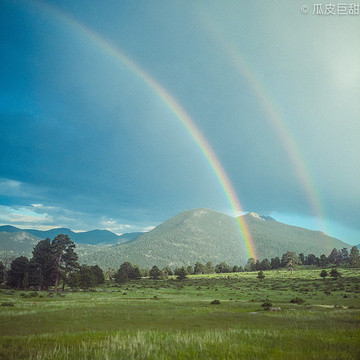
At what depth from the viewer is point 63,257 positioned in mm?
73625

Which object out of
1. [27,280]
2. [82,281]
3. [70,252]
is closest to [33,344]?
[70,252]

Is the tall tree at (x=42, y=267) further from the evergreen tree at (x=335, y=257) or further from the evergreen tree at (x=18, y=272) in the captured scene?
the evergreen tree at (x=335, y=257)

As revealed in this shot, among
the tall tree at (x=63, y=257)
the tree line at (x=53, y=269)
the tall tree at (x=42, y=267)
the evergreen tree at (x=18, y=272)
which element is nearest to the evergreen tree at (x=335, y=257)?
the tree line at (x=53, y=269)

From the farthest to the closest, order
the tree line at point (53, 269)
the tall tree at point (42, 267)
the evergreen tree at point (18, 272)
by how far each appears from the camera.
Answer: the evergreen tree at point (18, 272) < the tall tree at point (42, 267) < the tree line at point (53, 269)

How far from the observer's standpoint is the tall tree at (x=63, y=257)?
235ft

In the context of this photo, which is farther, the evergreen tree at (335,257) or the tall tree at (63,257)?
the evergreen tree at (335,257)

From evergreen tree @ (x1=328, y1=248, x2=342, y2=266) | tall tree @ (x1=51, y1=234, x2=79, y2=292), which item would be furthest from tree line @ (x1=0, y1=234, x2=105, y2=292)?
evergreen tree @ (x1=328, y1=248, x2=342, y2=266)

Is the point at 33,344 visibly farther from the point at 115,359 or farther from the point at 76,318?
the point at 76,318

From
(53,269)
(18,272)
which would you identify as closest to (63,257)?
(53,269)

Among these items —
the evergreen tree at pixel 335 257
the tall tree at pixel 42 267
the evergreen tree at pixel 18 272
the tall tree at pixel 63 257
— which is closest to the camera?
the tall tree at pixel 63 257

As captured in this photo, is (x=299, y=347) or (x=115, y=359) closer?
(x=115, y=359)

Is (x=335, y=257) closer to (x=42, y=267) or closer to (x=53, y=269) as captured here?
(x=53, y=269)

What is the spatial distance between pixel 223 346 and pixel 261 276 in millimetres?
119679

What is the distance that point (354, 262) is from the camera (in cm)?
14738
